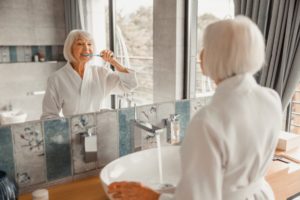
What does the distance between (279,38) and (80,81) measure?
3.82ft

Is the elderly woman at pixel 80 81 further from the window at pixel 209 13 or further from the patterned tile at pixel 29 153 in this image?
the window at pixel 209 13

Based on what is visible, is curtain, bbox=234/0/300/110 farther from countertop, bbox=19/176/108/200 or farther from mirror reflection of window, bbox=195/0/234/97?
countertop, bbox=19/176/108/200

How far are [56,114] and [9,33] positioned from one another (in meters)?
0.41

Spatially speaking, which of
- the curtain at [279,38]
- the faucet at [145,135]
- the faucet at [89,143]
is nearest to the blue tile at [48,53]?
the faucet at [89,143]

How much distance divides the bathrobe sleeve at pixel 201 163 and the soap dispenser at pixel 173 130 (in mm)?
889

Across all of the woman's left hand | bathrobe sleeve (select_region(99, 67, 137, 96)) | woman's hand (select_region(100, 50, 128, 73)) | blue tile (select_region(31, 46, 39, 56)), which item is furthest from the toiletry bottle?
blue tile (select_region(31, 46, 39, 56))

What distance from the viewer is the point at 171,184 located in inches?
58.4

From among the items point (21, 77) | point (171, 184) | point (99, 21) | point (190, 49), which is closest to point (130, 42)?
point (99, 21)

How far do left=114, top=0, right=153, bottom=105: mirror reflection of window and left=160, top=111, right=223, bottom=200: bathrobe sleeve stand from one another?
85 cm

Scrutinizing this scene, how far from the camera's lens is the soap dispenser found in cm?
175

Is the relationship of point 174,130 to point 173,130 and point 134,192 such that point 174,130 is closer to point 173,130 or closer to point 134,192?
point 173,130

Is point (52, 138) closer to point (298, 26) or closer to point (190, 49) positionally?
point (190, 49)

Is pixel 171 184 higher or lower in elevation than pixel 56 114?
lower

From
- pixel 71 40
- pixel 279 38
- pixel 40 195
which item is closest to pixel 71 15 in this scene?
pixel 71 40
